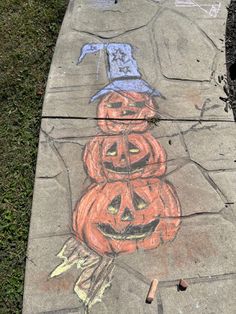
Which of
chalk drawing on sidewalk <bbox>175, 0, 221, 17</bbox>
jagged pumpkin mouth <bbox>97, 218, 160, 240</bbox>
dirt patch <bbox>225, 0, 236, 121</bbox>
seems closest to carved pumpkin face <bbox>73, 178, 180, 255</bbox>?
jagged pumpkin mouth <bbox>97, 218, 160, 240</bbox>

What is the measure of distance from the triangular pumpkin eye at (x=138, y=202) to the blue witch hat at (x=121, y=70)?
1134 mm

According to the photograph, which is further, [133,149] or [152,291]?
[133,149]

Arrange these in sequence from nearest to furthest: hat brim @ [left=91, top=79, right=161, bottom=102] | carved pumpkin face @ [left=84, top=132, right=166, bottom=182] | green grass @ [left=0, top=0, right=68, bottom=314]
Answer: green grass @ [left=0, top=0, right=68, bottom=314] → carved pumpkin face @ [left=84, top=132, right=166, bottom=182] → hat brim @ [left=91, top=79, right=161, bottom=102]

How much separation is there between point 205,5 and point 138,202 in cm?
282

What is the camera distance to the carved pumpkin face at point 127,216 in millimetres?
3359

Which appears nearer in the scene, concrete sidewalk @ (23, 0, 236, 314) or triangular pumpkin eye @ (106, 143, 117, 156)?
concrete sidewalk @ (23, 0, 236, 314)

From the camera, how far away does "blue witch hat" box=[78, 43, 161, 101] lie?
169 inches

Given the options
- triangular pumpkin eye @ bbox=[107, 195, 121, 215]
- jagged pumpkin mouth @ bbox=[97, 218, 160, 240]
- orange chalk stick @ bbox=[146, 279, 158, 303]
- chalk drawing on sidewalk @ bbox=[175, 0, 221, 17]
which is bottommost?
orange chalk stick @ bbox=[146, 279, 158, 303]

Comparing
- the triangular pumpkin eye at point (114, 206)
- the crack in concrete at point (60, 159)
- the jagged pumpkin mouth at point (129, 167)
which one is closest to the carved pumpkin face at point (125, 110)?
the jagged pumpkin mouth at point (129, 167)

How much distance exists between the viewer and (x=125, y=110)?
414 centimetres

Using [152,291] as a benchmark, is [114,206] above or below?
above

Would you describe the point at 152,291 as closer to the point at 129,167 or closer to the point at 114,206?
the point at 114,206

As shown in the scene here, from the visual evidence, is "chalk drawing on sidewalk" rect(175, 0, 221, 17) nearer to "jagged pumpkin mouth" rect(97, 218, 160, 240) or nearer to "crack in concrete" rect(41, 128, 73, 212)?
"crack in concrete" rect(41, 128, 73, 212)

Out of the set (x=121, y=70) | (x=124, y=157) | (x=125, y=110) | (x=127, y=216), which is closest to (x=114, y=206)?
(x=127, y=216)
